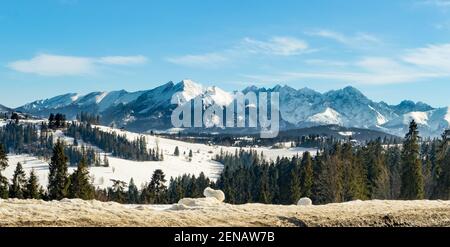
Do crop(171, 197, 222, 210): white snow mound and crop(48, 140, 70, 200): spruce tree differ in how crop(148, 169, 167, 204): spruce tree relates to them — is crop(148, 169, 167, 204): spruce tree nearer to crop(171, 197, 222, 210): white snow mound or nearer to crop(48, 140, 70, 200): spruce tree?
crop(48, 140, 70, 200): spruce tree

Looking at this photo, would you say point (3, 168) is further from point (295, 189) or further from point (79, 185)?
point (295, 189)

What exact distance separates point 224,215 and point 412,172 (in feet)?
201

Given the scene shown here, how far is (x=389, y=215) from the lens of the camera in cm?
2602

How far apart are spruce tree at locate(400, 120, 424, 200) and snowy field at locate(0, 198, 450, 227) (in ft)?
168

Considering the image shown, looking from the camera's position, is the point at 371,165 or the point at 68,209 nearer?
the point at 68,209

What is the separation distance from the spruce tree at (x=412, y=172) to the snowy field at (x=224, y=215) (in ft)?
168

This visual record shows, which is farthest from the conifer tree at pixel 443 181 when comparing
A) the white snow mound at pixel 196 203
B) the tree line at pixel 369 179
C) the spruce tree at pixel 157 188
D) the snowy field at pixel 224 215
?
the spruce tree at pixel 157 188

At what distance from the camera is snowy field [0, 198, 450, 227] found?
2116 centimetres

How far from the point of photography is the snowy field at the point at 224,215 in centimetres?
2116

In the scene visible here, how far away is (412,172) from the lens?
78.8 m

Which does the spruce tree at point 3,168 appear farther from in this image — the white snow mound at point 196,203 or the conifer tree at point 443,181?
the conifer tree at point 443,181
